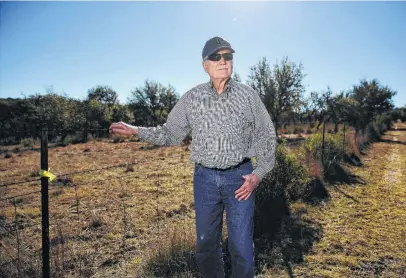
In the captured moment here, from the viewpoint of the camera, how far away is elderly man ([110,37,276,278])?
2164 millimetres

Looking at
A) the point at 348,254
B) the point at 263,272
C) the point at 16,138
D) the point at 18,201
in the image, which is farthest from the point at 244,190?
the point at 16,138

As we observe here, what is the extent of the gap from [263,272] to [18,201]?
6.73 meters

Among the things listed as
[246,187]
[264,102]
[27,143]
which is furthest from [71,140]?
[246,187]

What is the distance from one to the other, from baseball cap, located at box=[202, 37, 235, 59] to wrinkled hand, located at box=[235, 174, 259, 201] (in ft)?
3.14

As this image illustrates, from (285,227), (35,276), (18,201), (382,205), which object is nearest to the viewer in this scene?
(35,276)

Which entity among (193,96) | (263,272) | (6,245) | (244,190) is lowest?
(263,272)

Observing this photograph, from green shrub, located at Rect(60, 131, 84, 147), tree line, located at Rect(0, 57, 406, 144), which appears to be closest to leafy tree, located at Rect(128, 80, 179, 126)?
tree line, located at Rect(0, 57, 406, 144)

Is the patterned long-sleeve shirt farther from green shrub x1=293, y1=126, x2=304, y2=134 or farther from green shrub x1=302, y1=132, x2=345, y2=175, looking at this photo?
green shrub x1=293, y1=126, x2=304, y2=134

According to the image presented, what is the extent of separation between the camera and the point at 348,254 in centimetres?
412

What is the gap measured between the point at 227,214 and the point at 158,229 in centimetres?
313

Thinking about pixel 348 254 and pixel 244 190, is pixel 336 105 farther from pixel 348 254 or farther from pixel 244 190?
pixel 244 190

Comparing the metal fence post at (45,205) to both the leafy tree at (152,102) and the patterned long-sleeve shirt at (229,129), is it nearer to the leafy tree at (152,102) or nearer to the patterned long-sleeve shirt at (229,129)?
the patterned long-sleeve shirt at (229,129)

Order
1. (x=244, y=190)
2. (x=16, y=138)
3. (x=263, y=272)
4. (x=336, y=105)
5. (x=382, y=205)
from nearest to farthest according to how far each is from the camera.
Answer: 1. (x=244, y=190)
2. (x=263, y=272)
3. (x=382, y=205)
4. (x=16, y=138)
5. (x=336, y=105)

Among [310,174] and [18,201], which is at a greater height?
[310,174]
